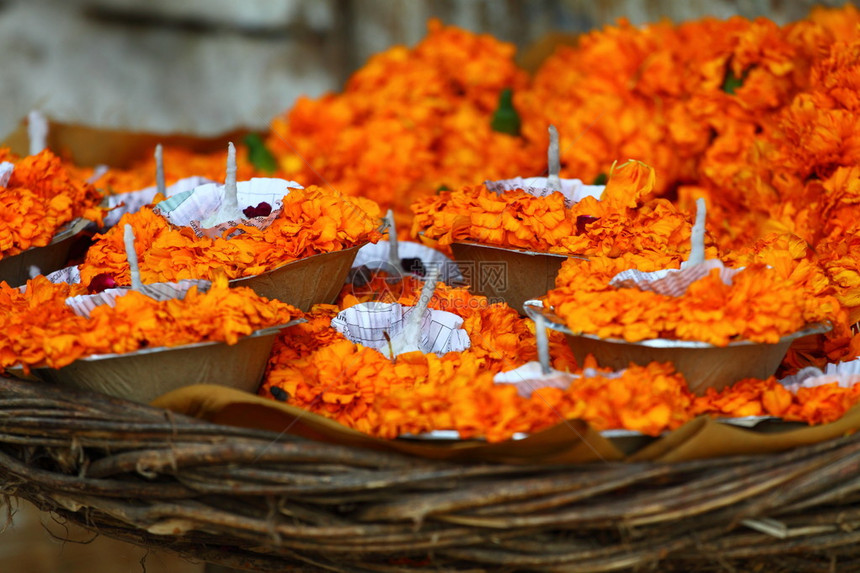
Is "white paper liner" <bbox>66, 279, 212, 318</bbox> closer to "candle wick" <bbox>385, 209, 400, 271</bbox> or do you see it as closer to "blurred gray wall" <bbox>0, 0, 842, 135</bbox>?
"candle wick" <bbox>385, 209, 400, 271</bbox>

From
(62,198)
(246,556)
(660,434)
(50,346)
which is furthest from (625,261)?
(62,198)

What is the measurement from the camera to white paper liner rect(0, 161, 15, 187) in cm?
150

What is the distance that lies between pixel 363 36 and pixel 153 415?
2991 mm

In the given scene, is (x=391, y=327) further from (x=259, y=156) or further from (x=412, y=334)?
(x=259, y=156)

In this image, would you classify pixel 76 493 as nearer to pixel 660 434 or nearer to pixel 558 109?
pixel 660 434

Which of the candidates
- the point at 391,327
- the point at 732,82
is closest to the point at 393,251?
the point at 391,327

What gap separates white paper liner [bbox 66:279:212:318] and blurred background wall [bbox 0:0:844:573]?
216 cm

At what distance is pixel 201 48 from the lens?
151 inches

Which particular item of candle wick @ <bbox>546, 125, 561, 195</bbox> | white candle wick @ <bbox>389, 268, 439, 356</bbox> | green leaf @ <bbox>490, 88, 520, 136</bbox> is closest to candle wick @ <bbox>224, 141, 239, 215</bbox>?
white candle wick @ <bbox>389, 268, 439, 356</bbox>

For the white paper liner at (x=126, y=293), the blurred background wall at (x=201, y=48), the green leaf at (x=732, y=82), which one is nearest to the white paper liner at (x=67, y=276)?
the white paper liner at (x=126, y=293)

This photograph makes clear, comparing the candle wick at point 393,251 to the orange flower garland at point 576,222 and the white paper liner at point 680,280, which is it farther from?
the white paper liner at point 680,280

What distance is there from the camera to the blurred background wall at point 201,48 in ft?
11.4

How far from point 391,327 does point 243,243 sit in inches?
10.2

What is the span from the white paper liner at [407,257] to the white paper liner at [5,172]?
620 millimetres
